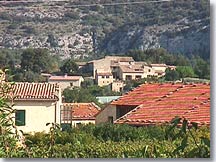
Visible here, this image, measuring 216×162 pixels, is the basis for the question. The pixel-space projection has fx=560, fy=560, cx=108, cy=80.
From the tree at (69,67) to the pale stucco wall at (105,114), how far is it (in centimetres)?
28

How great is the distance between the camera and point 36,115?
3.14 m

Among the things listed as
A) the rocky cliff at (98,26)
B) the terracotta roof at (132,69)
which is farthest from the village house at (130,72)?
the rocky cliff at (98,26)

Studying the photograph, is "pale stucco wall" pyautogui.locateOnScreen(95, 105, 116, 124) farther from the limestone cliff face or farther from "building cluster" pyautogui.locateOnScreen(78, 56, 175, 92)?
the limestone cliff face

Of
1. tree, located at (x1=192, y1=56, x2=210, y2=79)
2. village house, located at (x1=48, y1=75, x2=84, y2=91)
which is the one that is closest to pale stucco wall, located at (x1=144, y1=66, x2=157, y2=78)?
tree, located at (x1=192, y1=56, x2=210, y2=79)

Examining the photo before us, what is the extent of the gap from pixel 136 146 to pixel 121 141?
0.56ft

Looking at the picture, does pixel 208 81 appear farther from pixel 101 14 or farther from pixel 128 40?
pixel 101 14

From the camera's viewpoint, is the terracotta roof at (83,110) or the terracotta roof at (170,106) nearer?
the terracotta roof at (170,106)

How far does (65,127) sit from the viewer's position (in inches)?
123

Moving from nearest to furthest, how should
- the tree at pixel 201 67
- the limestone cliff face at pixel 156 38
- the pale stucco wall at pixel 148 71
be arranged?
1. the tree at pixel 201 67
2. the limestone cliff face at pixel 156 38
3. the pale stucco wall at pixel 148 71

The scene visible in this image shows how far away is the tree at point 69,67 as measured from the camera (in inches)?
123

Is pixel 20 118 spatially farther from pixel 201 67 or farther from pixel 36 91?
pixel 201 67

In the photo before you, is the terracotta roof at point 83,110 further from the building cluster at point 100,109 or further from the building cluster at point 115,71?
the building cluster at point 115,71

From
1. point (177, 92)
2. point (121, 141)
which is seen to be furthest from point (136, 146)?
point (177, 92)

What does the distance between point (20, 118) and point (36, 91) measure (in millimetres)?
265
